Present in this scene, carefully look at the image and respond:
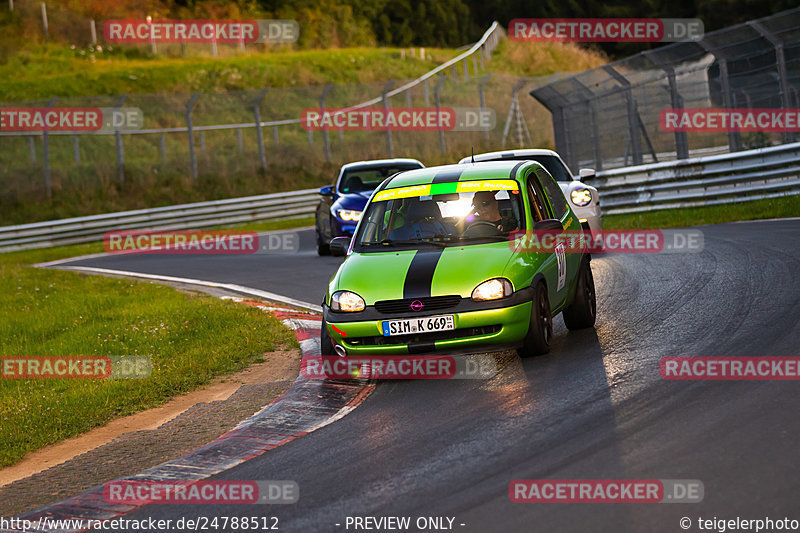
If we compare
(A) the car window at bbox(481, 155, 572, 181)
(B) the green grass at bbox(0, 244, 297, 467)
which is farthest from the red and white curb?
(A) the car window at bbox(481, 155, 572, 181)

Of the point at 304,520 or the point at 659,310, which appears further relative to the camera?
the point at 659,310

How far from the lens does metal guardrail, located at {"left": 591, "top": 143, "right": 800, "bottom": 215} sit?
18.9 metres

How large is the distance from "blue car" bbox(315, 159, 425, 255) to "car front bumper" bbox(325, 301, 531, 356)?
10.1m

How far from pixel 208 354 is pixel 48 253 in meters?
18.7

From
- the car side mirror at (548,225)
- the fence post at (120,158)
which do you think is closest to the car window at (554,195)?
the car side mirror at (548,225)

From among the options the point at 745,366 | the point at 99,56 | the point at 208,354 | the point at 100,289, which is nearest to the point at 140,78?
the point at 99,56

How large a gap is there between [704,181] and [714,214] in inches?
45.5

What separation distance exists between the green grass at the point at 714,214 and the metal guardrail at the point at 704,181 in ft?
0.67

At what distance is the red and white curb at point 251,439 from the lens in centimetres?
605

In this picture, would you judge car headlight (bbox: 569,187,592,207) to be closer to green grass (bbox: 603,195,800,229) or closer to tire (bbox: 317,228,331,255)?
green grass (bbox: 603,195,800,229)

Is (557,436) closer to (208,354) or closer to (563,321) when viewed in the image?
(563,321)

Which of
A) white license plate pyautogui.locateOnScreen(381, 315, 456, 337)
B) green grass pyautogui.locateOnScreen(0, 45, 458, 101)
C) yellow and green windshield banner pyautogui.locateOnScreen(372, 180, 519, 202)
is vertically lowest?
white license plate pyautogui.locateOnScreen(381, 315, 456, 337)

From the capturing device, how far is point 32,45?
57.2 m

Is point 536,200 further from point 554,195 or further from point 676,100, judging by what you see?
point 676,100
